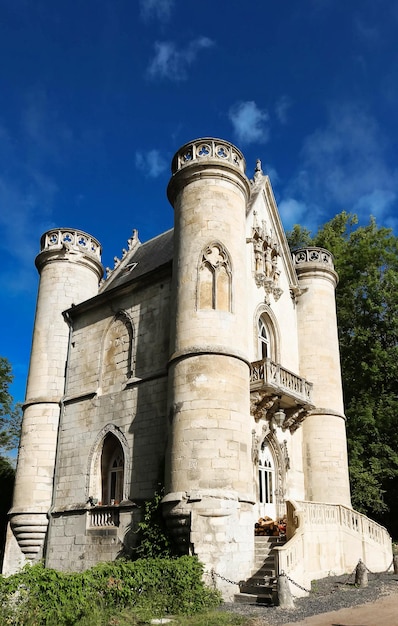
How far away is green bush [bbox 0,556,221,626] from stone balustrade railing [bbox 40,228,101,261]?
12647 millimetres

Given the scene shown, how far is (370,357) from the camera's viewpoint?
25984mm

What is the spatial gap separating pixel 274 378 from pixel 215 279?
131 inches

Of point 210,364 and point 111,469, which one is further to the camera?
point 111,469

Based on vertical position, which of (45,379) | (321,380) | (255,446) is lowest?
(255,446)

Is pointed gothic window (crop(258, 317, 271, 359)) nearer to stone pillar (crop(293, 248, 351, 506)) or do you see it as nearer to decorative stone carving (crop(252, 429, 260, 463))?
stone pillar (crop(293, 248, 351, 506))

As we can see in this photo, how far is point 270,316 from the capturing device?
61.3ft

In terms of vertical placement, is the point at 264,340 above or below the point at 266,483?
above

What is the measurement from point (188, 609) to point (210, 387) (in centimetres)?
488

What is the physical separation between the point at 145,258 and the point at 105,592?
44.0 feet

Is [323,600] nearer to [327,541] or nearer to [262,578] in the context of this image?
[262,578]

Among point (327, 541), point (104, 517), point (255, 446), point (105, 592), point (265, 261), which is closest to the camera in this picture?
point (105, 592)

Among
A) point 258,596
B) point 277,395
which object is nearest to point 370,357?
point 277,395

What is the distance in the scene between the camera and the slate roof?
19.4 m

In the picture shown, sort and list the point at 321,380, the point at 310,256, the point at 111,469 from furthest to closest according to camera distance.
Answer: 1. the point at 310,256
2. the point at 321,380
3. the point at 111,469
